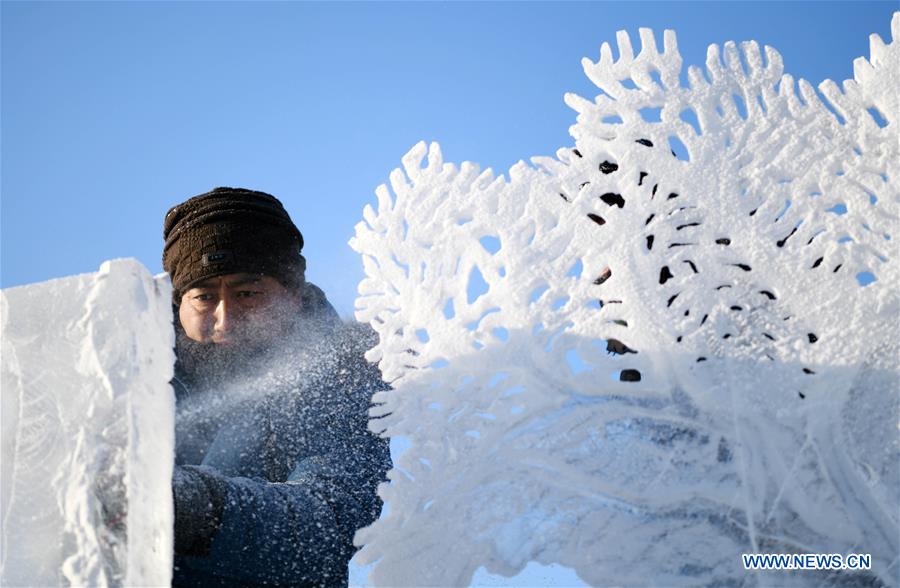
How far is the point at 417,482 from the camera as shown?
1.73m

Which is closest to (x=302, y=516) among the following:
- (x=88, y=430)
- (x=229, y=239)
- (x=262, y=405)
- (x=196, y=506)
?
(x=196, y=506)

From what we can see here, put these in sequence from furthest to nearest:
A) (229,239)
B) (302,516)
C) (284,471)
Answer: (229,239)
(284,471)
(302,516)

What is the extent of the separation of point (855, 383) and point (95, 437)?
1.37 m

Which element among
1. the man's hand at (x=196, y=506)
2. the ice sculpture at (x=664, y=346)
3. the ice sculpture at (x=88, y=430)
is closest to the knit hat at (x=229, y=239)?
the man's hand at (x=196, y=506)

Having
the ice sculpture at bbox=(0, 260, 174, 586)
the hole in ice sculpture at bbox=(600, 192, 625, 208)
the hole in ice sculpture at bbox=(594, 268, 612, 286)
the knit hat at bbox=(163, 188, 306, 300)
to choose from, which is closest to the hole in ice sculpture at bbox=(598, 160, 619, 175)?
the hole in ice sculpture at bbox=(600, 192, 625, 208)

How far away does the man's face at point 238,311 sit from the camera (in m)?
2.60

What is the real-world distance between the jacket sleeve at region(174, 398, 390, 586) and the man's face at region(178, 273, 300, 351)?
1.26 feet

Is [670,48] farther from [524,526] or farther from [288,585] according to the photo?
[288,585]

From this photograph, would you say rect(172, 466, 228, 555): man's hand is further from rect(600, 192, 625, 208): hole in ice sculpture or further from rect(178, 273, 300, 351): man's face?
rect(600, 192, 625, 208): hole in ice sculpture

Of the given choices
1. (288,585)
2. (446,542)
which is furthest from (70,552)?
(288,585)

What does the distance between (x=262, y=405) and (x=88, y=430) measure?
1273mm

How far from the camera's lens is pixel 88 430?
1343mm

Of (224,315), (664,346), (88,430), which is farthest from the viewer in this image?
(224,315)

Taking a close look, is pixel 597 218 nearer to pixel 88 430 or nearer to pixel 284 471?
pixel 88 430
